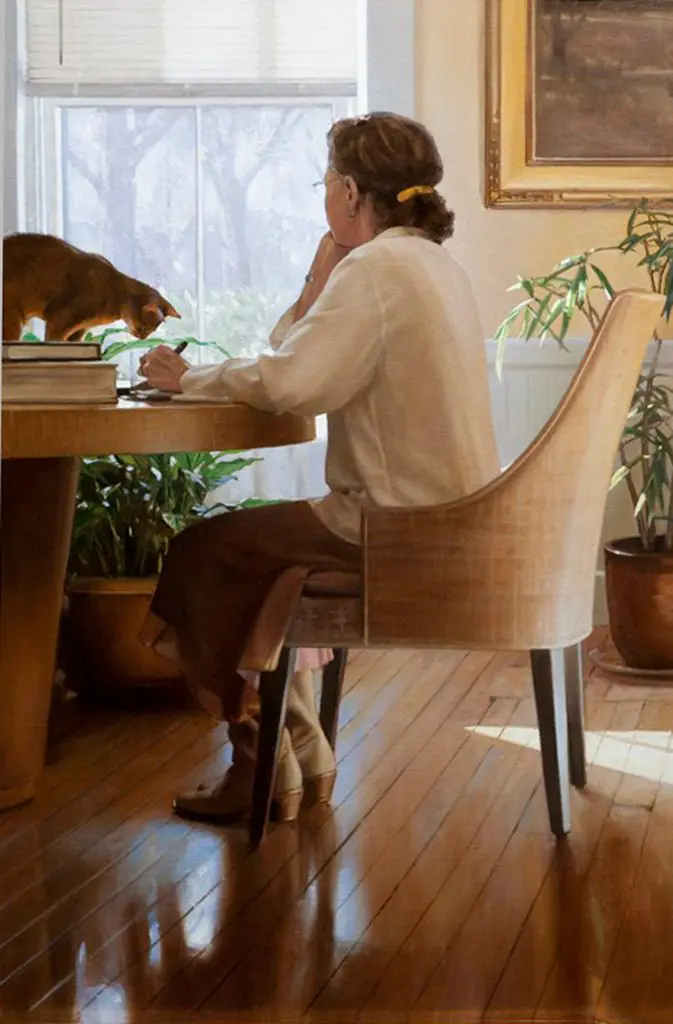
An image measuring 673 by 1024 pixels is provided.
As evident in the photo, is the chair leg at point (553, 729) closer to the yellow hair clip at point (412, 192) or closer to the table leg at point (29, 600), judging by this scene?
the yellow hair clip at point (412, 192)

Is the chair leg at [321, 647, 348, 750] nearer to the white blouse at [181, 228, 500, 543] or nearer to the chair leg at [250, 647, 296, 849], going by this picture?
the chair leg at [250, 647, 296, 849]

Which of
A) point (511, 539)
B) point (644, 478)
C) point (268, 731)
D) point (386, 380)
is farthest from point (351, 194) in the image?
point (644, 478)

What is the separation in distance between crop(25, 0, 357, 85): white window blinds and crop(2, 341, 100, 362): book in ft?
7.67

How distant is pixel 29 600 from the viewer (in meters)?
3.04

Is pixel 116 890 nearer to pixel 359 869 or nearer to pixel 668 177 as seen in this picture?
pixel 359 869

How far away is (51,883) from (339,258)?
4.17 feet

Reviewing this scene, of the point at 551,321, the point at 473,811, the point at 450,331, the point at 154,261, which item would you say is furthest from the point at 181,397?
the point at 154,261

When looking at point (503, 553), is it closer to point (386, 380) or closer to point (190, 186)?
point (386, 380)

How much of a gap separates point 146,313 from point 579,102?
2.23 meters

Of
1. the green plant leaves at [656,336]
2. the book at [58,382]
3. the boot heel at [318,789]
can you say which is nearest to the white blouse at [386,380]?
the book at [58,382]

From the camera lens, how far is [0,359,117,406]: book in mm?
2518

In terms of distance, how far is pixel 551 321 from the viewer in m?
4.29

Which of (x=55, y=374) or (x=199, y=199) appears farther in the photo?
(x=199, y=199)

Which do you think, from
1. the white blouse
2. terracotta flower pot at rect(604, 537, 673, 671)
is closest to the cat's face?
the white blouse
